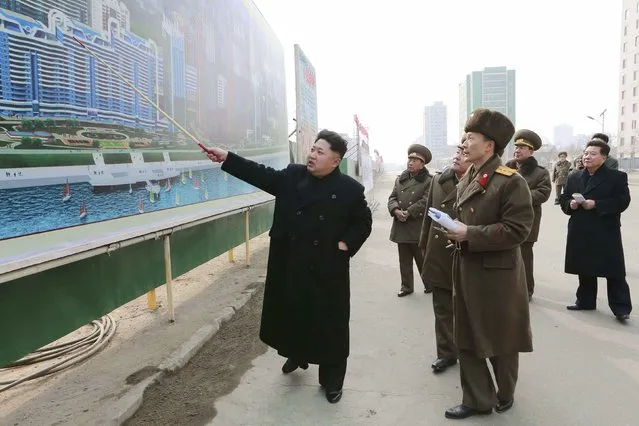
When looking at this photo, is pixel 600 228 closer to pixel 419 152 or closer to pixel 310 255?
pixel 419 152

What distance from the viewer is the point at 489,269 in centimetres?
263

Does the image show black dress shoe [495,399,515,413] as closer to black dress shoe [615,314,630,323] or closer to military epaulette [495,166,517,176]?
military epaulette [495,166,517,176]

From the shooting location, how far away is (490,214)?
2.63 m

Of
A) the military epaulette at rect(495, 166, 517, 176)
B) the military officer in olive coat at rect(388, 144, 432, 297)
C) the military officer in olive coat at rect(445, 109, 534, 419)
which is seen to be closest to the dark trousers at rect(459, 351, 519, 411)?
the military officer in olive coat at rect(445, 109, 534, 419)

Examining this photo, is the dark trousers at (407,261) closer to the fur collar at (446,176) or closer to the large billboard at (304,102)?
the fur collar at (446,176)

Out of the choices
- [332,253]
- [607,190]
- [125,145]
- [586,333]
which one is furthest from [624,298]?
[125,145]

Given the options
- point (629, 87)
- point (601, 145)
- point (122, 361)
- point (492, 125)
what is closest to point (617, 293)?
point (601, 145)

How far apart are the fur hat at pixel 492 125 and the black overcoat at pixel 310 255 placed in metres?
0.84

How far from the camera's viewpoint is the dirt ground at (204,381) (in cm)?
284

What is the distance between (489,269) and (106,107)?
264 cm

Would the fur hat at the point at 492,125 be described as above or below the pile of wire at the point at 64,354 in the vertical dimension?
above

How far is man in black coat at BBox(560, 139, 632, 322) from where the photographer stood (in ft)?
14.4

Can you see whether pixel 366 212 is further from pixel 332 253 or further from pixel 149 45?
pixel 149 45

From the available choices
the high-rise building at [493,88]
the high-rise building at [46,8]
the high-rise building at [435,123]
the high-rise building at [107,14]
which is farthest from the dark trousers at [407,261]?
the high-rise building at [435,123]
